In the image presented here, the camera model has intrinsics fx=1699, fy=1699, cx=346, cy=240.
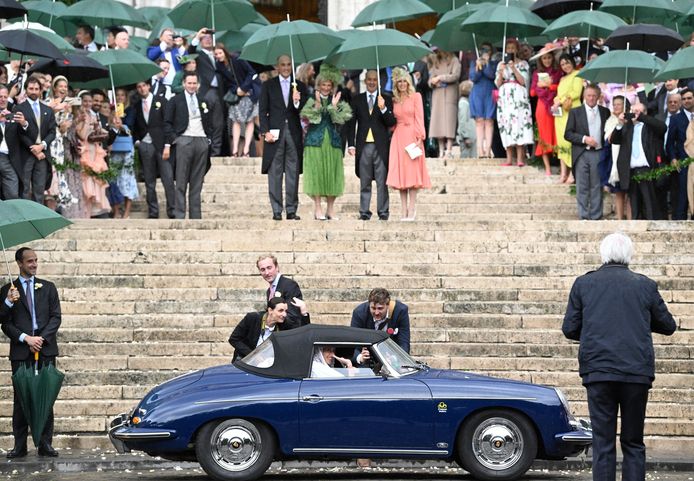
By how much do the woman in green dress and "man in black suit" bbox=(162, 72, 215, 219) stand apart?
154 centimetres

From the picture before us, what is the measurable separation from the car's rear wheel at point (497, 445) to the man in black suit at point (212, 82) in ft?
41.6

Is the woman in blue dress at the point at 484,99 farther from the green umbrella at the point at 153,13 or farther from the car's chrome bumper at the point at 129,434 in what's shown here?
the car's chrome bumper at the point at 129,434

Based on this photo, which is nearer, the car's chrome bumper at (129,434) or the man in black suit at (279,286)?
the car's chrome bumper at (129,434)

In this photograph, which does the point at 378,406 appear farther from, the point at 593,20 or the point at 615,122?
the point at 593,20

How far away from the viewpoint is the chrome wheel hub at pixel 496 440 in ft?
42.4

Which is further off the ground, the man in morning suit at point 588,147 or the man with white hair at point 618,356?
the man in morning suit at point 588,147

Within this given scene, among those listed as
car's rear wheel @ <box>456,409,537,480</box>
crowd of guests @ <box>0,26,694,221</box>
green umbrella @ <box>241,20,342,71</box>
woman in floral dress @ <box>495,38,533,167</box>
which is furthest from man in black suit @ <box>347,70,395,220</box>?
car's rear wheel @ <box>456,409,537,480</box>

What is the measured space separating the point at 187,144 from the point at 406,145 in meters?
2.78

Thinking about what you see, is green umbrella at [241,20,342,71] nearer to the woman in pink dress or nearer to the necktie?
the woman in pink dress

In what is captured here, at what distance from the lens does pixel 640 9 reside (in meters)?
25.4

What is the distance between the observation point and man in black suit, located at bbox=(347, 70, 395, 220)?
824 inches

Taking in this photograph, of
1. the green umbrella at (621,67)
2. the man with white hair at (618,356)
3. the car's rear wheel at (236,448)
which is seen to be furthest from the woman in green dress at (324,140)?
the man with white hair at (618,356)

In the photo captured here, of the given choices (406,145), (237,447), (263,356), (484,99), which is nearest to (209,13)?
(484,99)

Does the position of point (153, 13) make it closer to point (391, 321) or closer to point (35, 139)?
point (35, 139)
